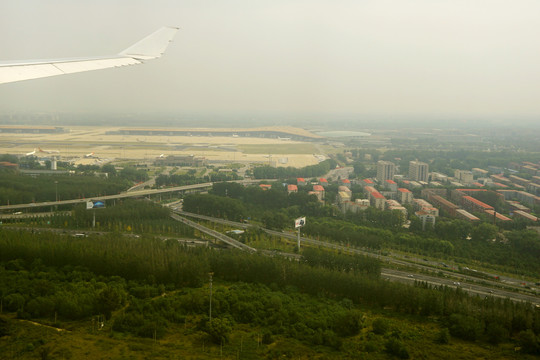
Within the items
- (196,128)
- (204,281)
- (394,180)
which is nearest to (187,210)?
(204,281)

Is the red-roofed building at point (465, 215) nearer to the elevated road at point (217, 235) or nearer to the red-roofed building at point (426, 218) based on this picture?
the red-roofed building at point (426, 218)

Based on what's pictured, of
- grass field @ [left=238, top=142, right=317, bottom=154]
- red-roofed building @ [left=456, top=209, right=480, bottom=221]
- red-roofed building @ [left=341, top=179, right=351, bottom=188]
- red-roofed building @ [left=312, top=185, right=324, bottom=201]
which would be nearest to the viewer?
red-roofed building @ [left=456, top=209, right=480, bottom=221]

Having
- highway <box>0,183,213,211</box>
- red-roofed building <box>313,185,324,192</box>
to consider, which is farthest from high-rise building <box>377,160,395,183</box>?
highway <box>0,183,213,211</box>

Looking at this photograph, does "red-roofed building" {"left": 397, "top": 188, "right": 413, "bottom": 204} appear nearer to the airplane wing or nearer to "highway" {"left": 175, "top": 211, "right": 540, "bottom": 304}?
"highway" {"left": 175, "top": 211, "right": 540, "bottom": 304}

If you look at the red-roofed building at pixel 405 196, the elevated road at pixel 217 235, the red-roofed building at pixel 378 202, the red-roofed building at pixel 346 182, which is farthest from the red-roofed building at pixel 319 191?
→ the elevated road at pixel 217 235

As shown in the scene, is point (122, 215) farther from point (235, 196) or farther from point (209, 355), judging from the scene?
point (209, 355)

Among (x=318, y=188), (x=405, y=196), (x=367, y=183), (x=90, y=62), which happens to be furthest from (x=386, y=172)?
(x=90, y=62)

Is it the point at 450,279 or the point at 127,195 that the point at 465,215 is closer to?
the point at 450,279
